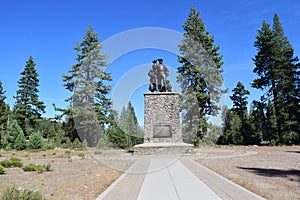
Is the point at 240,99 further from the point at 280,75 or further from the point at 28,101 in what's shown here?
the point at 28,101

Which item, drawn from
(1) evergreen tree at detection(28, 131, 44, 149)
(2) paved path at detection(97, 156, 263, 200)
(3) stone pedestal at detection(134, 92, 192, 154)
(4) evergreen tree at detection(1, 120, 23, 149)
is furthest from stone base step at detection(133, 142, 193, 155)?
(4) evergreen tree at detection(1, 120, 23, 149)

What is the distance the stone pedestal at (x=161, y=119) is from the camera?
17938mm

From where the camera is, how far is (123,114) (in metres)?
30.8

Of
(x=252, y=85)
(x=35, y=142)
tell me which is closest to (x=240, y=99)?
(x=252, y=85)

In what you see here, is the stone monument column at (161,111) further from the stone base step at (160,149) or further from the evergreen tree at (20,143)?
the evergreen tree at (20,143)

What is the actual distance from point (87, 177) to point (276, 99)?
25.5 meters

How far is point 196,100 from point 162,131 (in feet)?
28.8

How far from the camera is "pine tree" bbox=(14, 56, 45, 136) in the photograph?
34531mm

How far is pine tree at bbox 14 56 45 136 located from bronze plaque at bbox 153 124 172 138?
24208mm

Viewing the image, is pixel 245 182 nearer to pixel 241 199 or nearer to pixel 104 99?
pixel 241 199

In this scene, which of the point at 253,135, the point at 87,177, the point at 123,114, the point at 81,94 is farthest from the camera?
the point at 123,114

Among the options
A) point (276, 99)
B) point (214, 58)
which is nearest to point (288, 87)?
point (276, 99)

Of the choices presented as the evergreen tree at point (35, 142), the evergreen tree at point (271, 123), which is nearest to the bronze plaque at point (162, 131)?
the evergreen tree at point (35, 142)

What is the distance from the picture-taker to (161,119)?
734 inches
